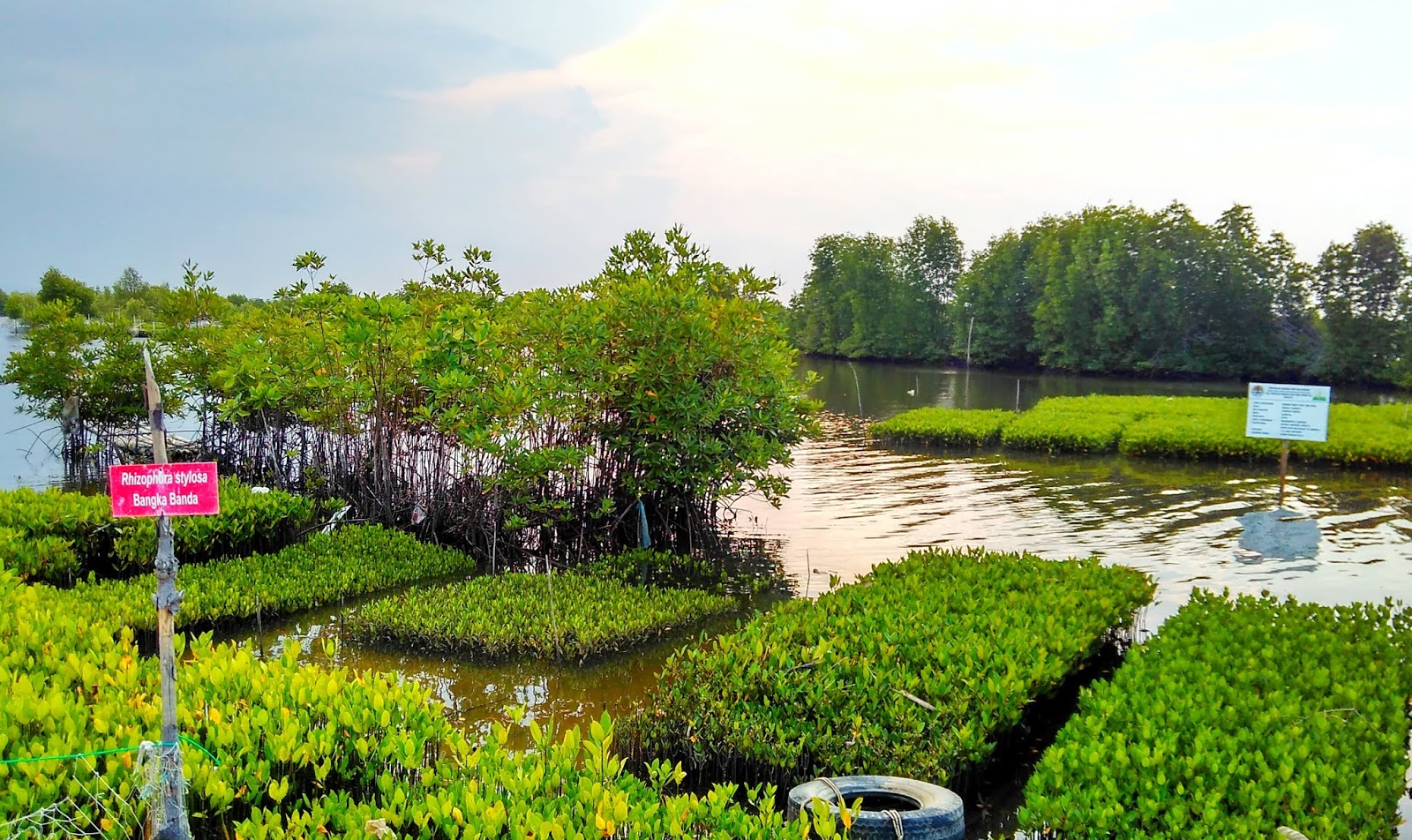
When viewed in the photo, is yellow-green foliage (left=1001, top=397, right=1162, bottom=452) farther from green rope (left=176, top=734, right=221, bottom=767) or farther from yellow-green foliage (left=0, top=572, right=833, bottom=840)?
green rope (left=176, top=734, right=221, bottom=767)

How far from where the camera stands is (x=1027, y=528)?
15.3 metres

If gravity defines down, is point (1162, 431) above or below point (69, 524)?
above

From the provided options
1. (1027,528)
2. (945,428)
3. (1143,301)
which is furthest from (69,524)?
(1143,301)

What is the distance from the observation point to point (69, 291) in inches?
2267

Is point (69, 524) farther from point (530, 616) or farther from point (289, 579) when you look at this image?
point (530, 616)

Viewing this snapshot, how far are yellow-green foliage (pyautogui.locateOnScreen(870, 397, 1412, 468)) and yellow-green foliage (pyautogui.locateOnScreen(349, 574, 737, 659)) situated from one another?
15.7m

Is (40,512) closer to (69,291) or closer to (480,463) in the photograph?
(480,463)

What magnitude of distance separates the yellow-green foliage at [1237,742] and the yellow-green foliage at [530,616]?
435cm

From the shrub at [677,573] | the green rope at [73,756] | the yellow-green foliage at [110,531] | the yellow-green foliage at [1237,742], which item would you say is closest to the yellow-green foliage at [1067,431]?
the shrub at [677,573]

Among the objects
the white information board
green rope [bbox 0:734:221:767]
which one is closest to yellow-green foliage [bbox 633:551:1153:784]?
green rope [bbox 0:734:221:767]

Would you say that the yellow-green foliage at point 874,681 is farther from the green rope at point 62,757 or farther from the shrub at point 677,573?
the green rope at point 62,757

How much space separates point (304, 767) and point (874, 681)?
3688 mm

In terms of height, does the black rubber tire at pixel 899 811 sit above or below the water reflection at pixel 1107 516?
above

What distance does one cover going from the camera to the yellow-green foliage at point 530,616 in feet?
29.2
